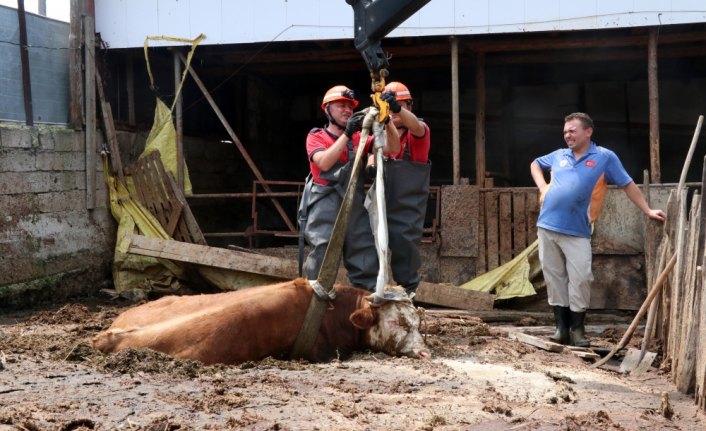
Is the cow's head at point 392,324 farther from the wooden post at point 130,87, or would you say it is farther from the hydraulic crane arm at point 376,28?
the wooden post at point 130,87

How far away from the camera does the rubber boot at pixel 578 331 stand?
6.62 metres

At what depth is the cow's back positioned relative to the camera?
5.10 metres

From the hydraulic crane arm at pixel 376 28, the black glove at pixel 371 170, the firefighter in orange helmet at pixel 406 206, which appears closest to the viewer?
the hydraulic crane arm at pixel 376 28

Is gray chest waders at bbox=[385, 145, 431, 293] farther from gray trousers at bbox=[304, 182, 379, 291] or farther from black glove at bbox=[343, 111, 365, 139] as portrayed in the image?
black glove at bbox=[343, 111, 365, 139]

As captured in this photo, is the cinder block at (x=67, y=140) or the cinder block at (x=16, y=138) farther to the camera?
the cinder block at (x=67, y=140)

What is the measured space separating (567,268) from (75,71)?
623 cm

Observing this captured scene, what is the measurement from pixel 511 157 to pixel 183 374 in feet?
36.2

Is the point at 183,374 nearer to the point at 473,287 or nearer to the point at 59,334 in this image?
the point at 59,334

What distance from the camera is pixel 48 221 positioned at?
9.27m

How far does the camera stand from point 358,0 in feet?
18.9

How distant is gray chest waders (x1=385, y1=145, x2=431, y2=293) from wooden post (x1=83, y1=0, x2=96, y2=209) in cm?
484

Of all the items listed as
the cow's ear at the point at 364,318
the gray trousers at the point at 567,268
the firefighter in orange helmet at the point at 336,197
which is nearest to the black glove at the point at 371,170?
the firefighter in orange helmet at the point at 336,197

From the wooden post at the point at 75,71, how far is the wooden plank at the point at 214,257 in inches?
63.2

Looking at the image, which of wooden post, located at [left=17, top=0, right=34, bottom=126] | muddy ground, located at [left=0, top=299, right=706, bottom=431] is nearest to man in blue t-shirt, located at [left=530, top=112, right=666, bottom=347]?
muddy ground, located at [left=0, top=299, right=706, bottom=431]
